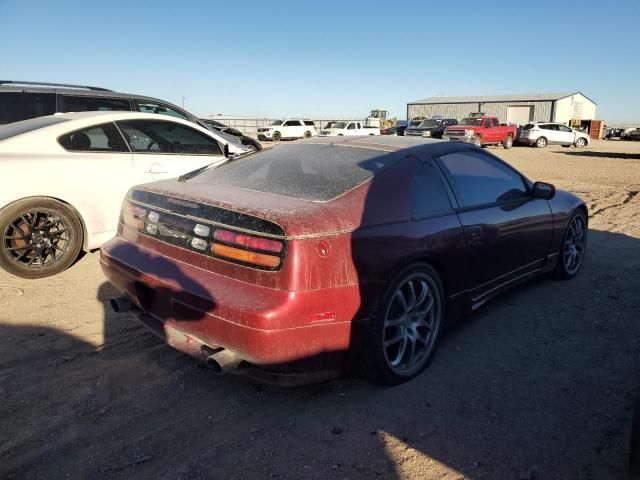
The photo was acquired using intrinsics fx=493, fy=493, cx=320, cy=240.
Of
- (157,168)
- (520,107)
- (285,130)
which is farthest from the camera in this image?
(520,107)

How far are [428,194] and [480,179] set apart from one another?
79 cm

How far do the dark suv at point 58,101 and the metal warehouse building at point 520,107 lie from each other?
58531 millimetres

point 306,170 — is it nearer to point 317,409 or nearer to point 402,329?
point 402,329

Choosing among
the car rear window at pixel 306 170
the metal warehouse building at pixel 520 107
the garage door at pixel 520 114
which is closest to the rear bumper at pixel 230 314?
the car rear window at pixel 306 170

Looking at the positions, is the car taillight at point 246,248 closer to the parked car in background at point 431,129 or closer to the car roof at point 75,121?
the car roof at point 75,121

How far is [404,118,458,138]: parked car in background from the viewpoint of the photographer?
1188 inches

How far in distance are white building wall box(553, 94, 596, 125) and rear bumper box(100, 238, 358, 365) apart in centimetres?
6215

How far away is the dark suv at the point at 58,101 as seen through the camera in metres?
6.58

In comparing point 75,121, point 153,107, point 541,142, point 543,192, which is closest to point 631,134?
point 541,142

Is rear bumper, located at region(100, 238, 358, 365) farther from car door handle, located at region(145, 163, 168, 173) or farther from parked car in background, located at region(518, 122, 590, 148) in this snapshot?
parked car in background, located at region(518, 122, 590, 148)

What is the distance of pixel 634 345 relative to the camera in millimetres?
3479

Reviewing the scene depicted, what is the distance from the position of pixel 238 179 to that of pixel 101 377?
146 centimetres

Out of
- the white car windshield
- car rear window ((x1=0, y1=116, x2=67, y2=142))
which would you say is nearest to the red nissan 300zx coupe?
car rear window ((x1=0, y1=116, x2=67, y2=142))

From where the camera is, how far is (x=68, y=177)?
14.9 feet
